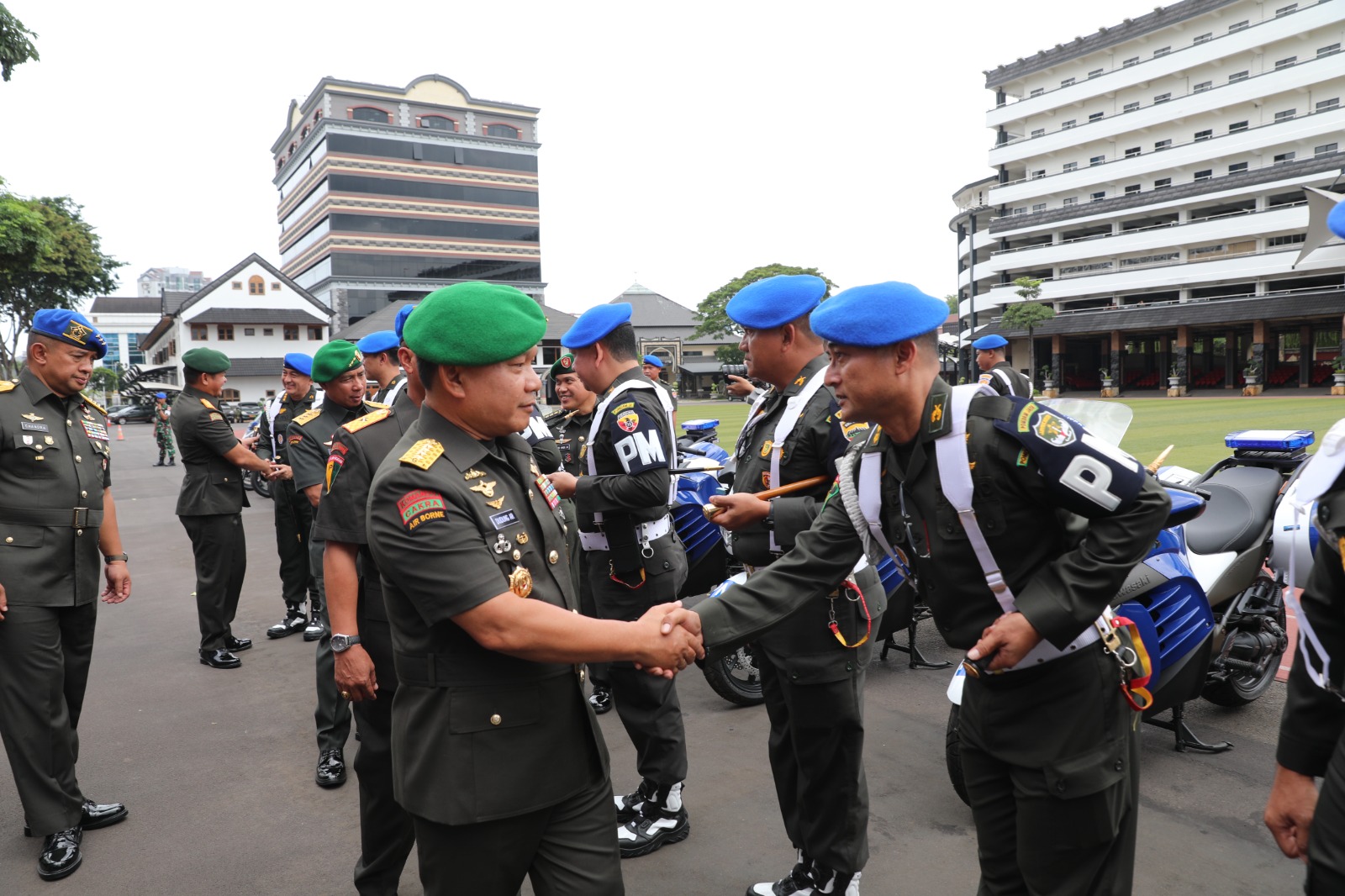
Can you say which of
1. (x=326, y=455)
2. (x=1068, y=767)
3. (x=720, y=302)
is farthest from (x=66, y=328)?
(x=720, y=302)

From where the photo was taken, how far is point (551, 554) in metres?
2.18

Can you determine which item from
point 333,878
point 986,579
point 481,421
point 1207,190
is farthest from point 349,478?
point 1207,190

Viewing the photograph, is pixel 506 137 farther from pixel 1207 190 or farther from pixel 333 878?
pixel 333 878

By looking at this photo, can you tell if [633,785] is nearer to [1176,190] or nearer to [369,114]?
[1176,190]

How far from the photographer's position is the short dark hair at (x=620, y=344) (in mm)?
4004

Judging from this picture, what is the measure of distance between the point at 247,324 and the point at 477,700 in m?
65.8

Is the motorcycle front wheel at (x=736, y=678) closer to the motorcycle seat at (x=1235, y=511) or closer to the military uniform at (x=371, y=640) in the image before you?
the military uniform at (x=371, y=640)

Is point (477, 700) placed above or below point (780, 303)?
below

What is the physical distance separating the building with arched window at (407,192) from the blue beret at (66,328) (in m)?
72.2

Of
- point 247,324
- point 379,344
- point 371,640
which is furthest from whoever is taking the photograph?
point 247,324

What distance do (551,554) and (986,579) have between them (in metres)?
1.10

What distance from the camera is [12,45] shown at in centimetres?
1035

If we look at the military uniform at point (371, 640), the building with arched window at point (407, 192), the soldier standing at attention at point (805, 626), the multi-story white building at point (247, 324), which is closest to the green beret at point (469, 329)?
the soldier standing at attention at point (805, 626)

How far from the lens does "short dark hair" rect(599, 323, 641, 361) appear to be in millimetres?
4004
